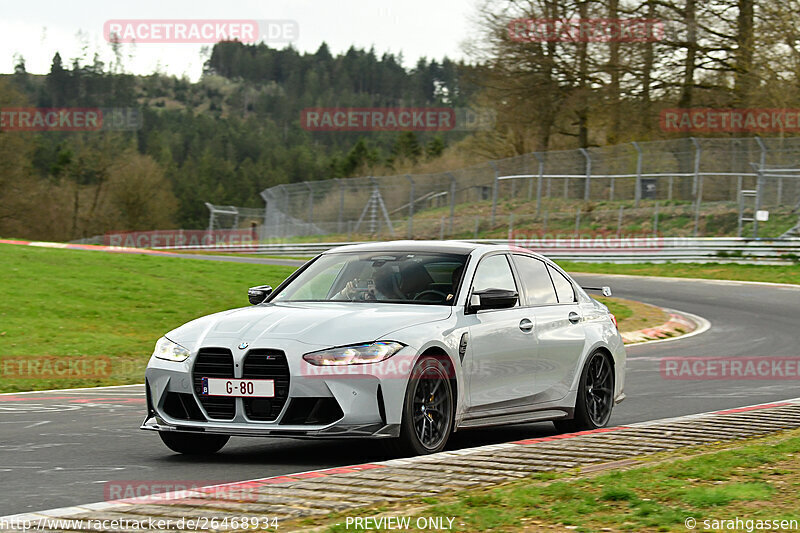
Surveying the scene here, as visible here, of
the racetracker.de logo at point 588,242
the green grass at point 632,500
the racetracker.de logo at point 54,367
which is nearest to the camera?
the green grass at point 632,500

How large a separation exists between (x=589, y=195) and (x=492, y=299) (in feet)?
117

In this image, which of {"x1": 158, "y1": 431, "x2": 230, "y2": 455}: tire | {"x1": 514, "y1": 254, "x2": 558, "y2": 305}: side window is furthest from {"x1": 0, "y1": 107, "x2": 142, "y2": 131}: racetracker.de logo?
{"x1": 158, "y1": 431, "x2": 230, "y2": 455}: tire

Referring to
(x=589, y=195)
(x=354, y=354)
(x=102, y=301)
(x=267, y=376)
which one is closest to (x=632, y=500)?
(x=354, y=354)

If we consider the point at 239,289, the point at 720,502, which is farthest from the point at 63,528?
the point at 239,289

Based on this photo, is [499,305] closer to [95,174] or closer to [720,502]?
[720,502]

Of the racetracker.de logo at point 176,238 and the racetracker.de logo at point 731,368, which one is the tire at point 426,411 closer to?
the racetracker.de logo at point 731,368

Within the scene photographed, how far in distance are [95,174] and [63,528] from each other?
9807cm

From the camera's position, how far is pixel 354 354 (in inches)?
290

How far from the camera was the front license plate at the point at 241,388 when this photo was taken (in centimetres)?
736

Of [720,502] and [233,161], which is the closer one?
[720,502]

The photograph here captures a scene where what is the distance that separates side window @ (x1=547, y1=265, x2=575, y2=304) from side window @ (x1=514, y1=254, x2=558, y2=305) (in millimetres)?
86

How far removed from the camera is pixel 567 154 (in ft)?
144

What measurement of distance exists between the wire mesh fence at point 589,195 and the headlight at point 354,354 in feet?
103

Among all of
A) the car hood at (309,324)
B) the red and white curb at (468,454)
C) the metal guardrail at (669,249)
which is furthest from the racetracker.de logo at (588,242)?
the car hood at (309,324)
